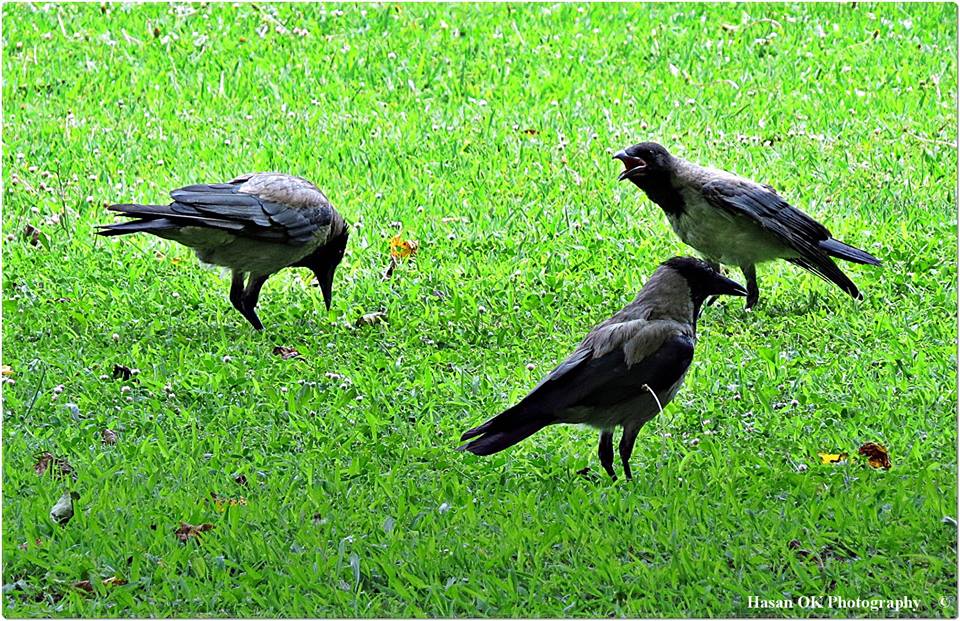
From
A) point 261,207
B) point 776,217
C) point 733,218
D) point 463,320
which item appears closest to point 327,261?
point 261,207

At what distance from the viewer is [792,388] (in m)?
6.94

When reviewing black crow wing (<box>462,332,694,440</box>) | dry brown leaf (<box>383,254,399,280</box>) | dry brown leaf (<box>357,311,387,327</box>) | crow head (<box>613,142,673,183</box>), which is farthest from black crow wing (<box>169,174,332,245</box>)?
black crow wing (<box>462,332,694,440</box>)

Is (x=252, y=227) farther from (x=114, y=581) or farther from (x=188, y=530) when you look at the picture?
(x=114, y=581)

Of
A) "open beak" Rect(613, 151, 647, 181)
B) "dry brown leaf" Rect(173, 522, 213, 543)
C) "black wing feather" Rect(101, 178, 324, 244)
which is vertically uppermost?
"open beak" Rect(613, 151, 647, 181)

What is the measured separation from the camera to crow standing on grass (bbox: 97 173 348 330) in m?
7.40

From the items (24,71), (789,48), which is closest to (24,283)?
(24,71)

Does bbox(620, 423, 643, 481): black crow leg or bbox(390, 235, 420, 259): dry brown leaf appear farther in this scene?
bbox(390, 235, 420, 259): dry brown leaf

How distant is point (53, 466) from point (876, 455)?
149 inches

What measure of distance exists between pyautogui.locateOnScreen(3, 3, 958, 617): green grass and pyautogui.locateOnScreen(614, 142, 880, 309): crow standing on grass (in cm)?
37

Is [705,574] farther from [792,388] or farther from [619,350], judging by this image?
[792,388]

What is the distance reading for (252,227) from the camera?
25.1ft

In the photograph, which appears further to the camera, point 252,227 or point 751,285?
point 751,285

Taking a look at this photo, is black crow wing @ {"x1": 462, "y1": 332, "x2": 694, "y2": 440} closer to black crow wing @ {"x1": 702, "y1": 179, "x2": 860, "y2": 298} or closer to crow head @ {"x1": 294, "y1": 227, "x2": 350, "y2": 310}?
black crow wing @ {"x1": 702, "y1": 179, "x2": 860, "y2": 298}

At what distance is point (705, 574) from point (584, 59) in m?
7.09
